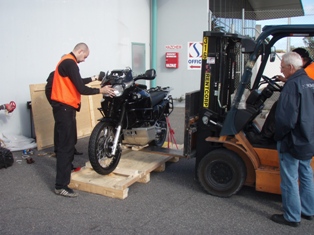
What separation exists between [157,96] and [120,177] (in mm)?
1694

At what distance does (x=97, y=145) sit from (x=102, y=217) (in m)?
1.05

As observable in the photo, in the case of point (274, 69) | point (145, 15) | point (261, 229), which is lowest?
point (261, 229)

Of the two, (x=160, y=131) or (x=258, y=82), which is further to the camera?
(x=160, y=131)

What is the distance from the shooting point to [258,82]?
4848 mm

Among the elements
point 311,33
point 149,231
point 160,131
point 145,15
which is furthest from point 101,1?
point 149,231

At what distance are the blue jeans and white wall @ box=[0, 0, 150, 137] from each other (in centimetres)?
A: 581

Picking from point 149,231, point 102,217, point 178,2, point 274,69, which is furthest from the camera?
point 274,69

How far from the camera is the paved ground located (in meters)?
4.03

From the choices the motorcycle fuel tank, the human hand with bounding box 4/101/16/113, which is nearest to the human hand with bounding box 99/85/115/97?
the motorcycle fuel tank

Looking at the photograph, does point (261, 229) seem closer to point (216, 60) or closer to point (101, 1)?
point (216, 60)

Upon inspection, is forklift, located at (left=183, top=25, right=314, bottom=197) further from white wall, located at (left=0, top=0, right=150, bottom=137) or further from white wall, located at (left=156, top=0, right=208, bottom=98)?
white wall, located at (left=156, top=0, right=208, bottom=98)

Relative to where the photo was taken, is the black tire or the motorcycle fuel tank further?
the motorcycle fuel tank

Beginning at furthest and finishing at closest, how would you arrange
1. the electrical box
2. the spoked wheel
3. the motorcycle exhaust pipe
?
1. the electrical box
2. the spoked wheel
3. the motorcycle exhaust pipe

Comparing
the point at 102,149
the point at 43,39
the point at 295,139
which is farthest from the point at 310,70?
the point at 43,39
